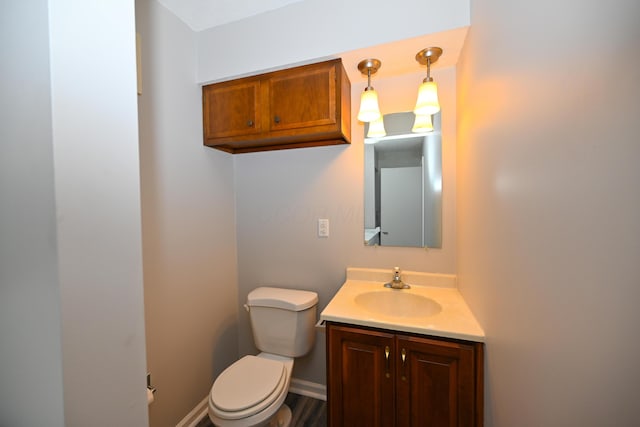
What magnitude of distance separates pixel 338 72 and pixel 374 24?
0.28m

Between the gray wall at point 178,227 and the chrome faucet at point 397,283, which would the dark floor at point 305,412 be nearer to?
the gray wall at point 178,227

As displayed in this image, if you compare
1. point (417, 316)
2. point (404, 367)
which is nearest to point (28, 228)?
point (404, 367)

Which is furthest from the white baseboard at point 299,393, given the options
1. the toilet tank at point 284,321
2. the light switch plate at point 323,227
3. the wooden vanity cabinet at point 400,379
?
the light switch plate at point 323,227

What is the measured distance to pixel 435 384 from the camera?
1.04 meters

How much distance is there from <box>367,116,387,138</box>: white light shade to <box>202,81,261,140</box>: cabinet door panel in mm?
723

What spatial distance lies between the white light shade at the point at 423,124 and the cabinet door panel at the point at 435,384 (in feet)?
3.83

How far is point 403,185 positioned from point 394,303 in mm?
750

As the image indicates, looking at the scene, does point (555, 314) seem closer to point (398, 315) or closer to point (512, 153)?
point (512, 153)

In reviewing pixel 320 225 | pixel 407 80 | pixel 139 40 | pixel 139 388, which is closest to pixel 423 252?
pixel 320 225

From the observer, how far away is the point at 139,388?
0.64 metres

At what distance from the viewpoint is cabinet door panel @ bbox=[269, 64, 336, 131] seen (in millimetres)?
1375

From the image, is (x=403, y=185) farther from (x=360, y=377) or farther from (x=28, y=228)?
(x=28, y=228)

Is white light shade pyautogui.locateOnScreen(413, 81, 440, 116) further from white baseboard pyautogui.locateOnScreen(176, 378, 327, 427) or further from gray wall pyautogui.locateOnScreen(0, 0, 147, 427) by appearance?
white baseboard pyautogui.locateOnScreen(176, 378, 327, 427)

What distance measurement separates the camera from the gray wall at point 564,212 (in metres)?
0.38
